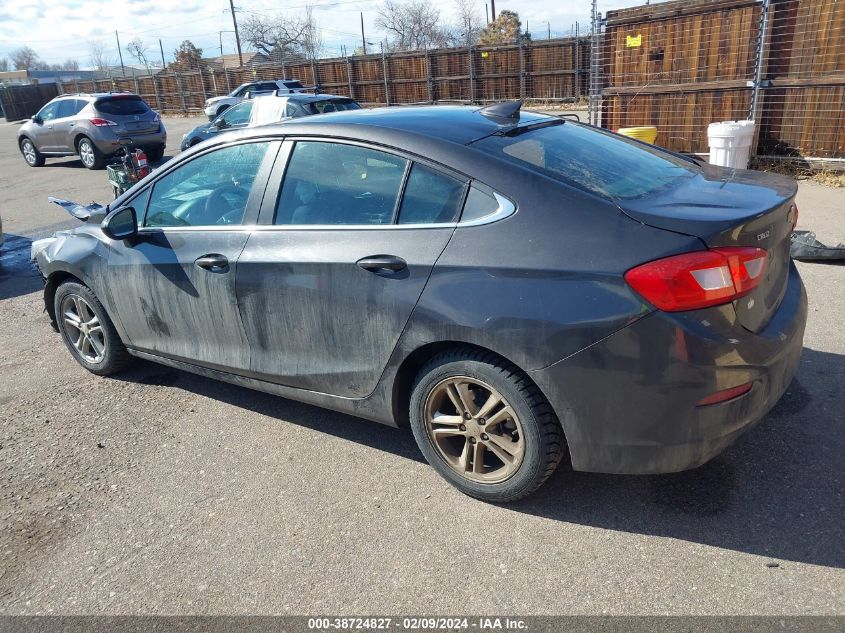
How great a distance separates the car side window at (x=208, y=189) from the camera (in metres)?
3.54

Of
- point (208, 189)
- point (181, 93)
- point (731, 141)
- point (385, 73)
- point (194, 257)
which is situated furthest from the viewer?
point (181, 93)

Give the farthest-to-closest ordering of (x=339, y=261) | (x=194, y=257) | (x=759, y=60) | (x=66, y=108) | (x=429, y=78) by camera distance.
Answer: (x=429, y=78) < (x=66, y=108) < (x=759, y=60) < (x=194, y=257) < (x=339, y=261)

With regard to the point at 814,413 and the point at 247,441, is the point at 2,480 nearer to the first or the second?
the point at 247,441

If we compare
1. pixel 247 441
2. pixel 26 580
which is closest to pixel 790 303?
pixel 247 441

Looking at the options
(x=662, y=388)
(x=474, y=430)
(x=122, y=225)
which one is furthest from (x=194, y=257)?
(x=662, y=388)

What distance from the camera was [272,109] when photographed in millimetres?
13164

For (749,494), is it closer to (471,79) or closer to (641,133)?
(641,133)

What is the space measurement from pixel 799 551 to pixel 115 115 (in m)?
17.3

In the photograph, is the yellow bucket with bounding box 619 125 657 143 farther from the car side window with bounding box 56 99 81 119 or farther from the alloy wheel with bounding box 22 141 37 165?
the alloy wheel with bounding box 22 141 37 165

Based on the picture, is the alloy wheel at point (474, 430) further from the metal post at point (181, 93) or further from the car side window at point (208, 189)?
the metal post at point (181, 93)

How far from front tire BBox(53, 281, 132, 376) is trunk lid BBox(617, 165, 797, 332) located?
3.43 meters

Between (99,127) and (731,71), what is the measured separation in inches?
553

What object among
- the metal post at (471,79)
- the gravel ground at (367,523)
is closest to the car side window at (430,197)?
the gravel ground at (367,523)

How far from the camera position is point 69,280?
455cm
